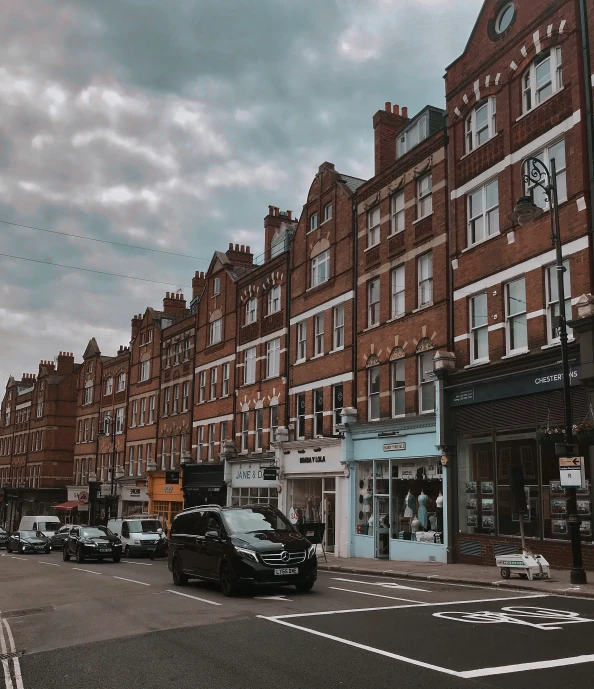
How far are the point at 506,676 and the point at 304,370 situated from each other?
26.3 meters

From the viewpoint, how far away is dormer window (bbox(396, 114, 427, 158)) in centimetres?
2806

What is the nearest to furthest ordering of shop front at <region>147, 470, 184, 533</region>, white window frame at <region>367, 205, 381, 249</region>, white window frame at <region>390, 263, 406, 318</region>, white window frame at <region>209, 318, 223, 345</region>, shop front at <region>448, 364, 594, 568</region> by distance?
shop front at <region>448, 364, 594, 568</region> → white window frame at <region>390, 263, 406, 318</region> → white window frame at <region>367, 205, 381, 249</region> → white window frame at <region>209, 318, 223, 345</region> → shop front at <region>147, 470, 184, 533</region>

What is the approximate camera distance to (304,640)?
966 centimetres

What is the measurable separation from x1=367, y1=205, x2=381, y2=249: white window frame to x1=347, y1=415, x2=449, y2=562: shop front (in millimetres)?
7230

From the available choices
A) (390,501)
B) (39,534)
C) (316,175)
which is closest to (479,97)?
(316,175)

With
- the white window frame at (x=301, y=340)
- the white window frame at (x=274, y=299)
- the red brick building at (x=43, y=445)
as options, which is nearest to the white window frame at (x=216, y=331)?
the white window frame at (x=274, y=299)

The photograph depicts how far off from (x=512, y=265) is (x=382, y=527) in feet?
36.3

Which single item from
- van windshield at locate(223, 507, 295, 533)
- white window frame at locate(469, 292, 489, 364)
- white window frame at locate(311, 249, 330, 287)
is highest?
white window frame at locate(311, 249, 330, 287)

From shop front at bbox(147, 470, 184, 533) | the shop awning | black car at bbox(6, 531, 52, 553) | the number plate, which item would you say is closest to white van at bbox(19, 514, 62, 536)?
black car at bbox(6, 531, 52, 553)

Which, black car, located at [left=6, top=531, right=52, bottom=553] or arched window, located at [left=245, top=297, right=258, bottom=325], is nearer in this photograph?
arched window, located at [left=245, top=297, right=258, bottom=325]

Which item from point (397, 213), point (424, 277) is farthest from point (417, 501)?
point (397, 213)

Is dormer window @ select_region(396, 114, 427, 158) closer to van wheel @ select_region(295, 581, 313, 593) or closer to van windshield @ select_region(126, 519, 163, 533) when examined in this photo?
van wheel @ select_region(295, 581, 313, 593)

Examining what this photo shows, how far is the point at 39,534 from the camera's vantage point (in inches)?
1715

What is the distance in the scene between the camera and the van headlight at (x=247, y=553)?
578 inches
